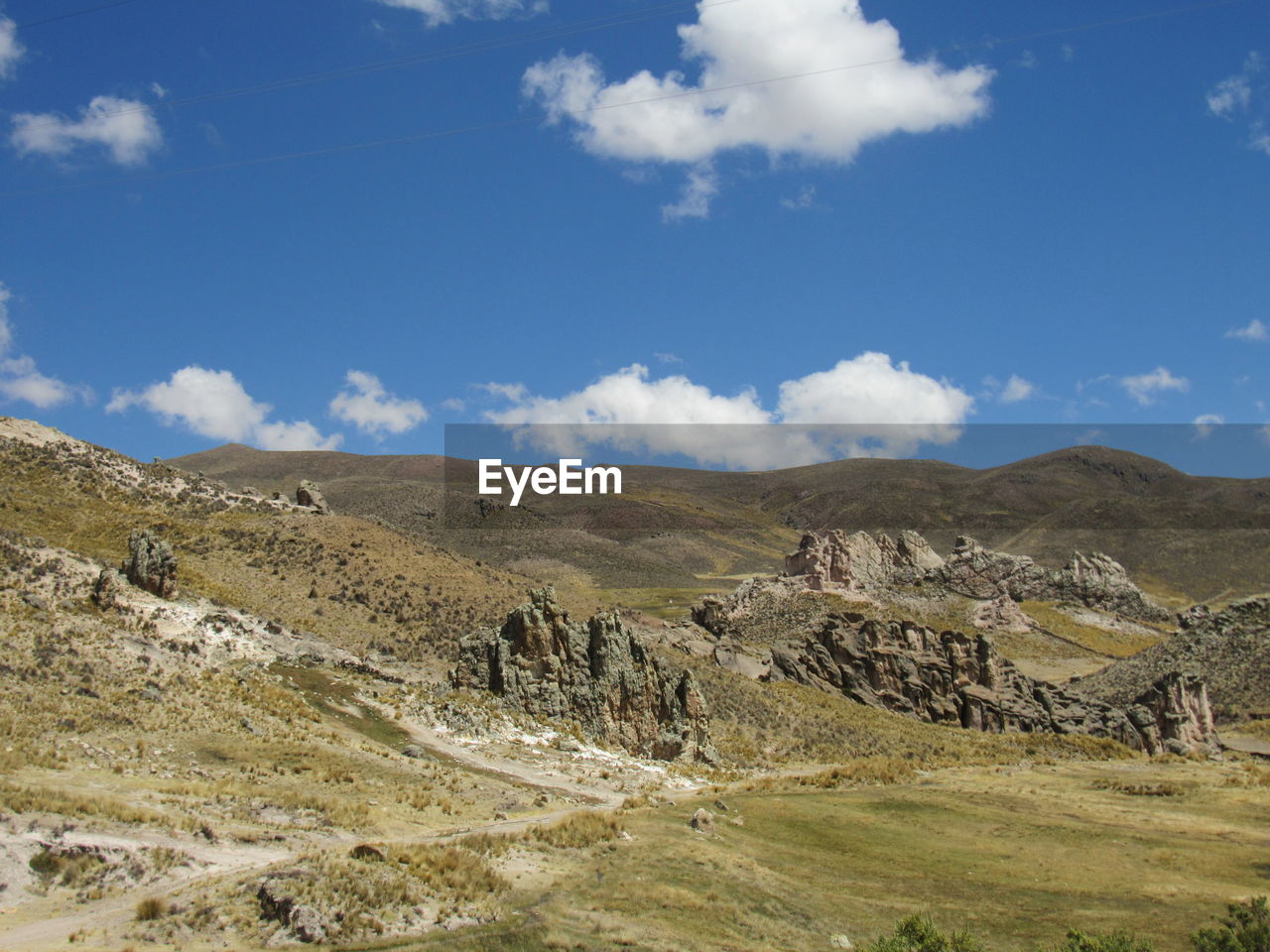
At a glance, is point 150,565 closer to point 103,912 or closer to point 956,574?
point 103,912

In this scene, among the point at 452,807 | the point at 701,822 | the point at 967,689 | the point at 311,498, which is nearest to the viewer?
the point at 701,822

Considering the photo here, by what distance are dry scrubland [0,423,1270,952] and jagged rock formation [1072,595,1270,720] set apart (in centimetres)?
715

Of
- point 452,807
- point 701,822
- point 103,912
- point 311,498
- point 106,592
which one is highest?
point 311,498

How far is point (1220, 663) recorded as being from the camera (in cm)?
6009

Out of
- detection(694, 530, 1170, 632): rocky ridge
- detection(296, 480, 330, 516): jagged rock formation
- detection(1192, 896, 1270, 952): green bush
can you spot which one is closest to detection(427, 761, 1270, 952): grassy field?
detection(1192, 896, 1270, 952): green bush

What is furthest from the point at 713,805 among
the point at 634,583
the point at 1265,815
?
the point at 634,583

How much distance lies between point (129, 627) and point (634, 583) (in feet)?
329

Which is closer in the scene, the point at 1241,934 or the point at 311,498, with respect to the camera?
the point at 1241,934

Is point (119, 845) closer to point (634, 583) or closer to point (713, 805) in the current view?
point (713, 805)

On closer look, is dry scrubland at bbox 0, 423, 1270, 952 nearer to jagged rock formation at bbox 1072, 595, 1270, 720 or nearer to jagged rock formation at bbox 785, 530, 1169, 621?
jagged rock formation at bbox 1072, 595, 1270, 720

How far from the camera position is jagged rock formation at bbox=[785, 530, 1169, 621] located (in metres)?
92.4

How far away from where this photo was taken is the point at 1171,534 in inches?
6181

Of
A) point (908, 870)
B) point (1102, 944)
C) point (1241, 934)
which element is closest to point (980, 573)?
point (908, 870)

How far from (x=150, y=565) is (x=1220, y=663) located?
63.2 m
